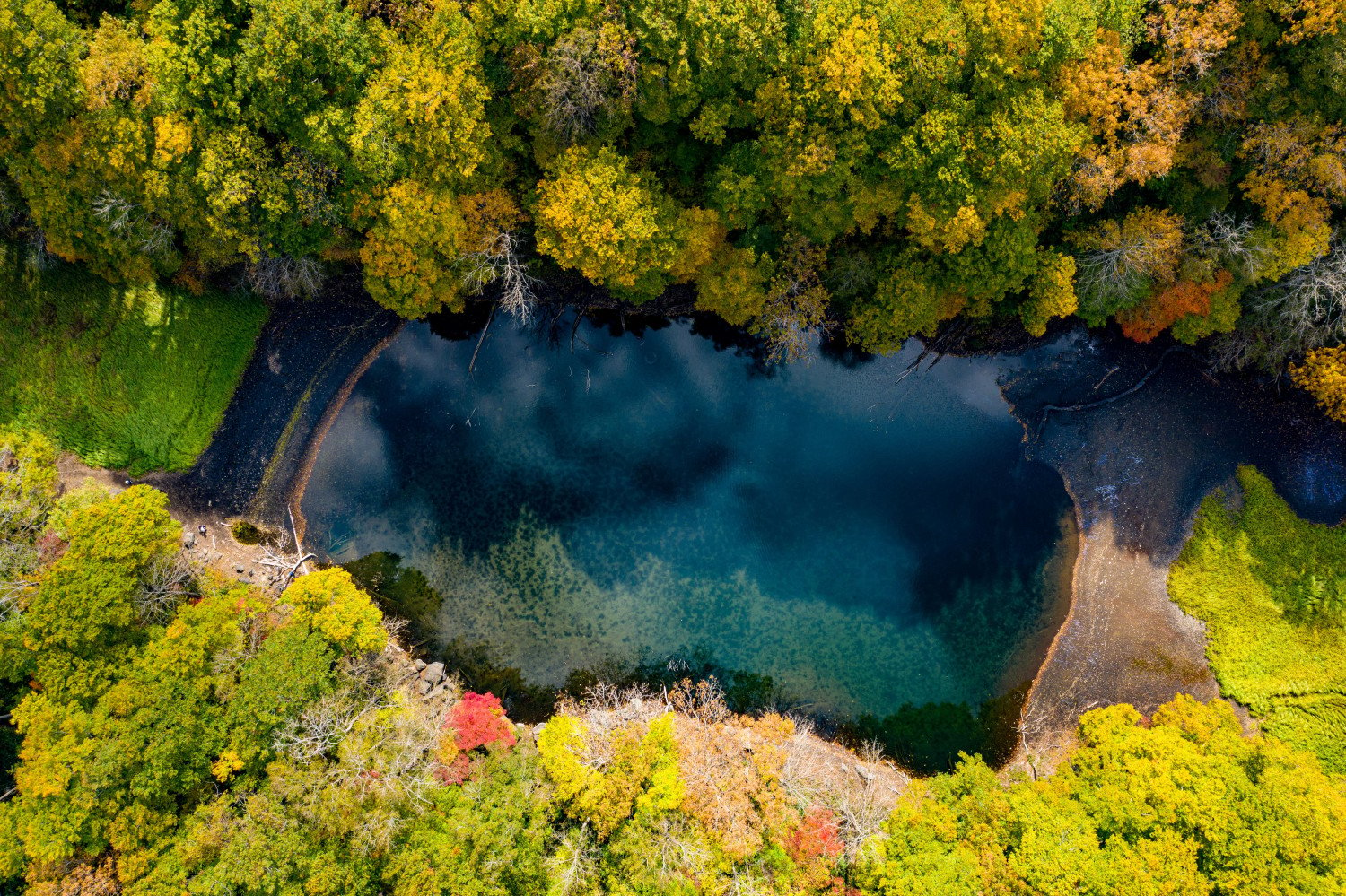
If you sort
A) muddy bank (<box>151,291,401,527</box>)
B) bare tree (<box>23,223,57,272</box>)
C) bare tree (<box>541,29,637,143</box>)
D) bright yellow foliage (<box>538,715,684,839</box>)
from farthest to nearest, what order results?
1. muddy bank (<box>151,291,401,527</box>)
2. bare tree (<box>23,223,57,272</box>)
3. bright yellow foliage (<box>538,715,684,839</box>)
4. bare tree (<box>541,29,637,143</box>)

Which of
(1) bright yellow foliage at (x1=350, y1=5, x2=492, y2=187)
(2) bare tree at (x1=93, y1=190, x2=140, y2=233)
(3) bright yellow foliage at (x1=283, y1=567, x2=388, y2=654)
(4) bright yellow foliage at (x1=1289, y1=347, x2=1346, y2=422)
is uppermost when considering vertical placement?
(1) bright yellow foliage at (x1=350, y1=5, x2=492, y2=187)

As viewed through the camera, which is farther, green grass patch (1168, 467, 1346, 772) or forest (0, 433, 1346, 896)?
green grass patch (1168, 467, 1346, 772)

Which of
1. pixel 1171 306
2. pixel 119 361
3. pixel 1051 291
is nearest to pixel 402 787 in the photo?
pixel 119 361

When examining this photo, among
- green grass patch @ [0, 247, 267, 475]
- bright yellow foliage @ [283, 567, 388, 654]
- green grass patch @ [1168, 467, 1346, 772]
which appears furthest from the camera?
green grass patch @ [1168, 467, 1346, 772]

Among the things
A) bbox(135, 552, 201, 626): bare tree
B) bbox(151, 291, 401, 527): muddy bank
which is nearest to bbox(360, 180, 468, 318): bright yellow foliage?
bbox(151, 291, 401, 527): muddy bank

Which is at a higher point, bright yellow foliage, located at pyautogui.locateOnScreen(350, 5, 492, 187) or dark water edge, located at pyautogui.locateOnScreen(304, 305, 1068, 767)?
bright yellow foliage, located at pyautogui.locateOnScreen(350, 5, 492, 187)

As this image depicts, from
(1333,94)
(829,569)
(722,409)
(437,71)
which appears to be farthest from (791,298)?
(1333,94)

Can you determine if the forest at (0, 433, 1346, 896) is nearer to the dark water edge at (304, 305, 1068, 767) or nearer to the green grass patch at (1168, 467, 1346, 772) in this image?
the green grass patch at (1168, 467, 1346, 772)
